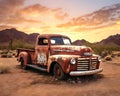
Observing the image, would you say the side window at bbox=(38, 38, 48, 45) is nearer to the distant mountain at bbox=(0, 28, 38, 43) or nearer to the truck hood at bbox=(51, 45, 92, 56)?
the truck hood at bbox=(51, 45, 92, 56)

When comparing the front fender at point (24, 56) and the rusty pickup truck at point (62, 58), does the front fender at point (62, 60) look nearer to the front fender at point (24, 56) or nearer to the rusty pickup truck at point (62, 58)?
the rusty pickup truck at point (62, 58)

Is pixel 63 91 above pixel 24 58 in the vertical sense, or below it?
below

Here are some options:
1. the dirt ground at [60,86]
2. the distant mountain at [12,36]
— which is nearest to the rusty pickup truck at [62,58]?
the dirt ground at [60,86]

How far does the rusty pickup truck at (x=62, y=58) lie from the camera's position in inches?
392

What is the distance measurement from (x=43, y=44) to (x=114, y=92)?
17.3 feet

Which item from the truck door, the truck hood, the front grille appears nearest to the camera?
the front grille

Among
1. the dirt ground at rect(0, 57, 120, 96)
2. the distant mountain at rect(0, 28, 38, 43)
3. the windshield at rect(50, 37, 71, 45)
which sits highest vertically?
the distant mountain at rect(0, 28, 38, 43)

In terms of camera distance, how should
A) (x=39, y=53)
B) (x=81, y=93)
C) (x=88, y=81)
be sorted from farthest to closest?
1. (x=39, y=53)
2. (x=88, y=81)
3. (x=81, y=93)

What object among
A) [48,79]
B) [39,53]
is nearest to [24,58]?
[39,53]

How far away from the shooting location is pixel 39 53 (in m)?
12.3

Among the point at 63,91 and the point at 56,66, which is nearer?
the point at 63,91

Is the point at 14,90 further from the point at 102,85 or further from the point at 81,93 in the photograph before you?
the point at 102,85

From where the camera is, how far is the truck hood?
34.2 feet

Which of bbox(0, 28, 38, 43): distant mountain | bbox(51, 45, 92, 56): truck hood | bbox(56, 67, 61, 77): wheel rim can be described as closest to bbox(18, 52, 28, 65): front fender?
bbox(51, 45, 92, 56): truck hood
